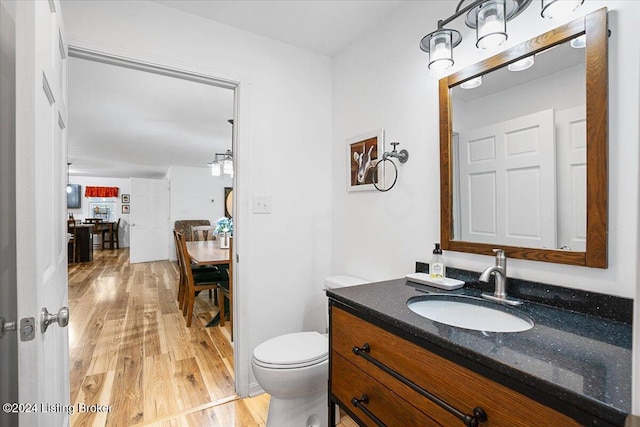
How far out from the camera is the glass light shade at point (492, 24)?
1080 mm

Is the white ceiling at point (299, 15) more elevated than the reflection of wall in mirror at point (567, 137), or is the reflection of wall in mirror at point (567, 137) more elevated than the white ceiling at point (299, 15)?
the white ceiling at point (299, 15)

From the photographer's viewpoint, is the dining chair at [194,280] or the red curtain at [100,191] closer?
the dining chair at [194,280]

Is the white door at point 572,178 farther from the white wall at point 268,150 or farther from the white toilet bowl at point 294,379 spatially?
the white wall at point 268,150

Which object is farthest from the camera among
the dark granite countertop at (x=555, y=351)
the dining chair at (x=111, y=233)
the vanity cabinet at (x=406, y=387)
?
the dining chair at (x=111, y=233)

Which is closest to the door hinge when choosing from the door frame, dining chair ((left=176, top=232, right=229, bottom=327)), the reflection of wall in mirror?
the door frame

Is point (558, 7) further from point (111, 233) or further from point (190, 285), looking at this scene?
point (111, 233)

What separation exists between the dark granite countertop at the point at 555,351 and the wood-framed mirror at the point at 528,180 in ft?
0.75

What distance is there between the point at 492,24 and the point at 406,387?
1273 millimetres

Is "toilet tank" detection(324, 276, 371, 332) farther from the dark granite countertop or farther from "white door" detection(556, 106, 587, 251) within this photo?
"white door" detection(556, 106, 587, 251)

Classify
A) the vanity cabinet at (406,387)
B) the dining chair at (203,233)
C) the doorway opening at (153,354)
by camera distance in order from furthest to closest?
the dining chair at (203,233)
the doorway opening at (153,354)
the vanity cabinet at (406,387)

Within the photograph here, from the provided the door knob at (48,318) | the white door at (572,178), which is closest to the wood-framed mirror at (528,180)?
the white door at (572,178)

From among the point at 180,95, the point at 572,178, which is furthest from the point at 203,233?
the point at 572,178

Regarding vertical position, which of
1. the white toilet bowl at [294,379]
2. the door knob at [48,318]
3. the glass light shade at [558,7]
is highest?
the glass light shade at [558,7]

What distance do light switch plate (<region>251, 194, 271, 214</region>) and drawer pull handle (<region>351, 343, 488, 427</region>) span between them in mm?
1135
